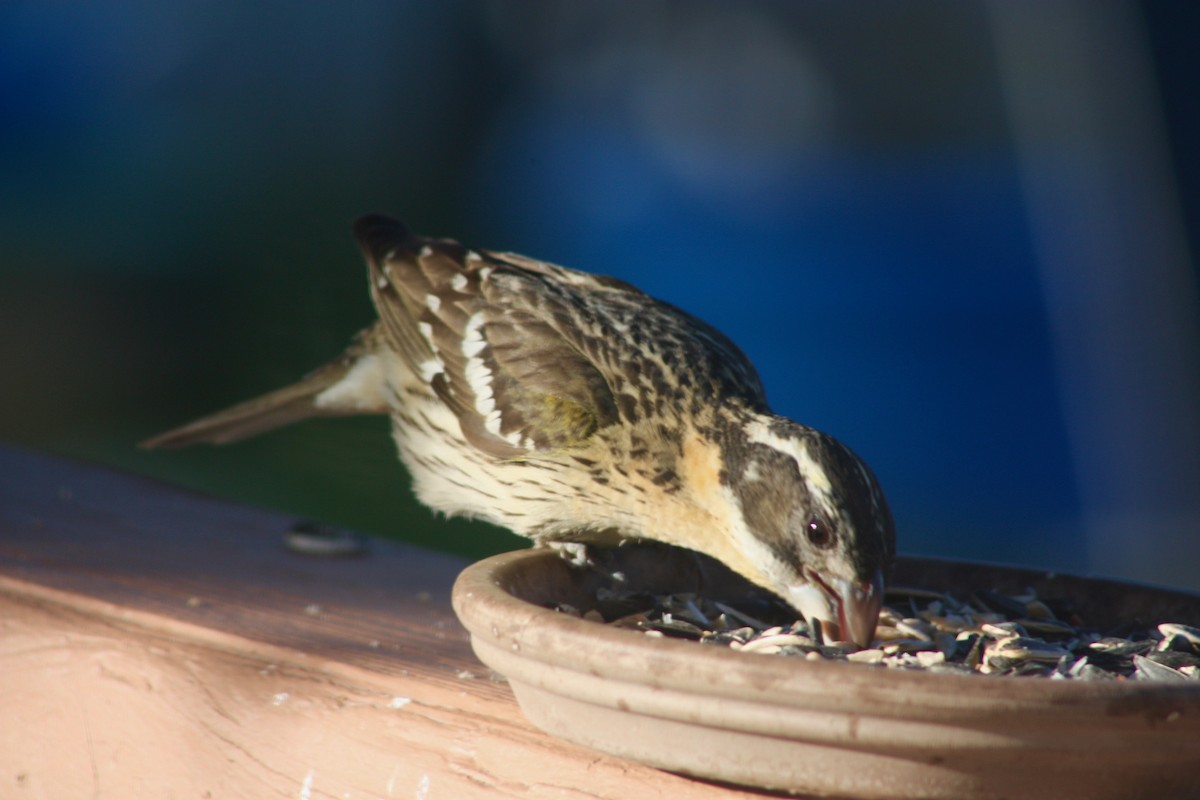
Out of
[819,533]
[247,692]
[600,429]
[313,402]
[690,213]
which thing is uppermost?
[690,213]

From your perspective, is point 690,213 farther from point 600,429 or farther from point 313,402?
point 600,429

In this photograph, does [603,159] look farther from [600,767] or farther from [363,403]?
[600,767]

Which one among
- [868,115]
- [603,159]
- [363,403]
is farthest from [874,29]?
[363,403]

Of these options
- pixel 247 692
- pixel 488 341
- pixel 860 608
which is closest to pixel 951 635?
pixel 860 608

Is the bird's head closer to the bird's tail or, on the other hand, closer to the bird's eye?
the bird's eye

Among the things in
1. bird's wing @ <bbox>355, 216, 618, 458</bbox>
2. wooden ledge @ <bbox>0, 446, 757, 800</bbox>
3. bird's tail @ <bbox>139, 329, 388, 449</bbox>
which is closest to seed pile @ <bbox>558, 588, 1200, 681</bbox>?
wooden ledge @ <bbox>0, 446, 757, 800</bbox>

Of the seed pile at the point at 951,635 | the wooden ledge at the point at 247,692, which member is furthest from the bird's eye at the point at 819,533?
the wooden ledge at the point at 247,692
